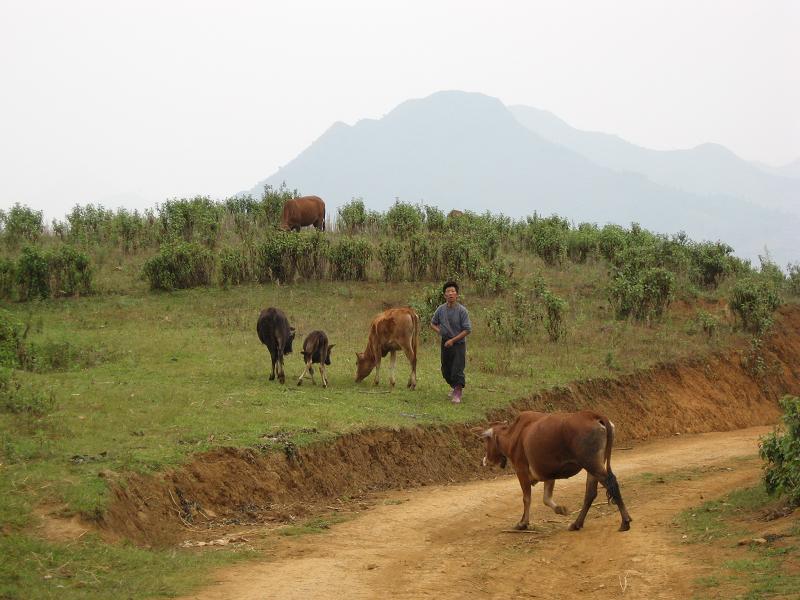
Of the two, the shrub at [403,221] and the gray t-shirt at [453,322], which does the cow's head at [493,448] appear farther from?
the shrub at [403,221]

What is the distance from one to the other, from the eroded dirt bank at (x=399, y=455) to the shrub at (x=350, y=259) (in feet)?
33.6

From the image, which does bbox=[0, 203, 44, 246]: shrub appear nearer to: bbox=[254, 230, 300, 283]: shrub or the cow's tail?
bbox=[254, 230, 300, 283]: shrub

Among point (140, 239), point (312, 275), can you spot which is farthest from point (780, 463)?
point (140, 239)

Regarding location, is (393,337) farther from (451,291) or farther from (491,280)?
(491,280)

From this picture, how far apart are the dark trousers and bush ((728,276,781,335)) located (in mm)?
12776

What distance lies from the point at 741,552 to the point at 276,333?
1022cm

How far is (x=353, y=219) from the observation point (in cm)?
3456

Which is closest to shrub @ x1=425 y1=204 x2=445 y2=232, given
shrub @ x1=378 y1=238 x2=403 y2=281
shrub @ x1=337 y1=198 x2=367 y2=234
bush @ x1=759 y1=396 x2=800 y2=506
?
shrub @ x1=337 y1=198 x2=367 y2=234

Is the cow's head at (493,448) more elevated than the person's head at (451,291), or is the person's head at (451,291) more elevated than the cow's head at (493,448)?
the person's head at (451,291)

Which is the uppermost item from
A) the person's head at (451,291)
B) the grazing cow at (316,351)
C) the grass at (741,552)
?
the person's head at (451,291)

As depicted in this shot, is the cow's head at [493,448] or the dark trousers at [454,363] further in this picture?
the dark trousers at [454,363]

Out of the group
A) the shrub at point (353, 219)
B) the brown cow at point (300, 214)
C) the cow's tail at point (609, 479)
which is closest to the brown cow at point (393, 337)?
the cow's tail at point (609, 479)

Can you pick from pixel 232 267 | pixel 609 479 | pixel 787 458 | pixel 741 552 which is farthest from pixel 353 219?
pixel 741 552

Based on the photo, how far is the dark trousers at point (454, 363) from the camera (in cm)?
1781
